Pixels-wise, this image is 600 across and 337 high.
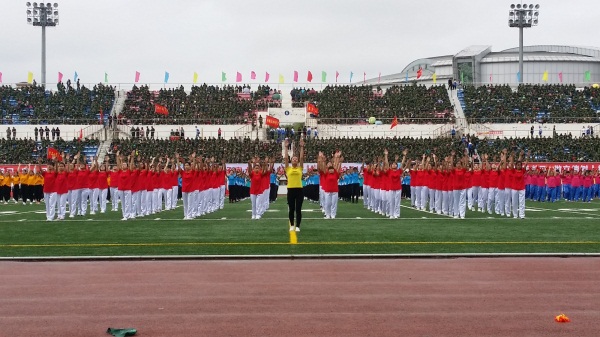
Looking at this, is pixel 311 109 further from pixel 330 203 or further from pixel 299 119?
pixel 330 203

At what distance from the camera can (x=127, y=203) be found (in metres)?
24.3

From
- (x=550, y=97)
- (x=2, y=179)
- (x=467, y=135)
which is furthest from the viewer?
(x=550, y=97)

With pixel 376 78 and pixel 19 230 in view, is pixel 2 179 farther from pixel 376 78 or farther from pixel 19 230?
pixel 376 78

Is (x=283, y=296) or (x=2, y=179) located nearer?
(x=283, y=296)

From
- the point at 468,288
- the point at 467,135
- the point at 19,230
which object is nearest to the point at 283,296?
the point at 468,288

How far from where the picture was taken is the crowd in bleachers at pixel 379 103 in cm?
6269

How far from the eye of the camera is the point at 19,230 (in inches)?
781

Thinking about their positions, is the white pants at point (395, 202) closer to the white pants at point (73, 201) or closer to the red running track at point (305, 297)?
the white pants at point (73, 201)

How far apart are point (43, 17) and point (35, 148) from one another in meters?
22.8

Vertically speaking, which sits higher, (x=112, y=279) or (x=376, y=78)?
(x=376, y=78)

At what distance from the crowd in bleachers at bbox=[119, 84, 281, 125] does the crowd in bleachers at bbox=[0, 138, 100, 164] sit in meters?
5.50

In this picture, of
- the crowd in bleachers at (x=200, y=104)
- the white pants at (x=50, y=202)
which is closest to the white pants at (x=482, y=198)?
the white pants at (x=50, y=202)

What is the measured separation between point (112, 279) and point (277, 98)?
56.9 metres

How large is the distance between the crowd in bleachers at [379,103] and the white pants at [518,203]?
37527 millimetres
